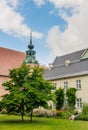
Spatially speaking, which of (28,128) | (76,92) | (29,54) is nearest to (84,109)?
(76,92)

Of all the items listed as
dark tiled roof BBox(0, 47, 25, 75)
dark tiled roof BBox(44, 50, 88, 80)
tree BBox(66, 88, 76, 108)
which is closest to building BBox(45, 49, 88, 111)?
dark tiled roof BBox(44, 50, 88, 80)

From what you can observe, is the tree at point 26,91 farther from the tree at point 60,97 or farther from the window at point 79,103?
the tree at point 60,97

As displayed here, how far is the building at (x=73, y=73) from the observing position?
133ft

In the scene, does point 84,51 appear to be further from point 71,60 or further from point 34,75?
point 34,75

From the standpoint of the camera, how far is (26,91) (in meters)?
28.0

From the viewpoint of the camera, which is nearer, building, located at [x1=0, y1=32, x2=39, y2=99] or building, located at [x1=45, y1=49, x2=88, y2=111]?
building, located at [x1=45, y1=49, x2=88, y2=111]

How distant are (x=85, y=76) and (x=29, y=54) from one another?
30.4 metres

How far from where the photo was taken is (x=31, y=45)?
69.4 meters

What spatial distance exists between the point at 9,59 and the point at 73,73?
25.6 m

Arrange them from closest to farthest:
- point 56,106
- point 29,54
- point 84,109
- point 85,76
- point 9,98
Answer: point 9,98 → point 84,109 → point 85,76 → point 56,106 → point 29,54

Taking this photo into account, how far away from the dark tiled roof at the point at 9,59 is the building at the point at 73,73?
13500 mm

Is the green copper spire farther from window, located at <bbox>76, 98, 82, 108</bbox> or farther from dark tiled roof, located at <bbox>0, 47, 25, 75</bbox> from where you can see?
window, located at <bbox>76, 98, 82, 108</bbox>

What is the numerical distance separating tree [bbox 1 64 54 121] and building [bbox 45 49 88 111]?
12434mm

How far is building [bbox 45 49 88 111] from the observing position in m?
40.6
